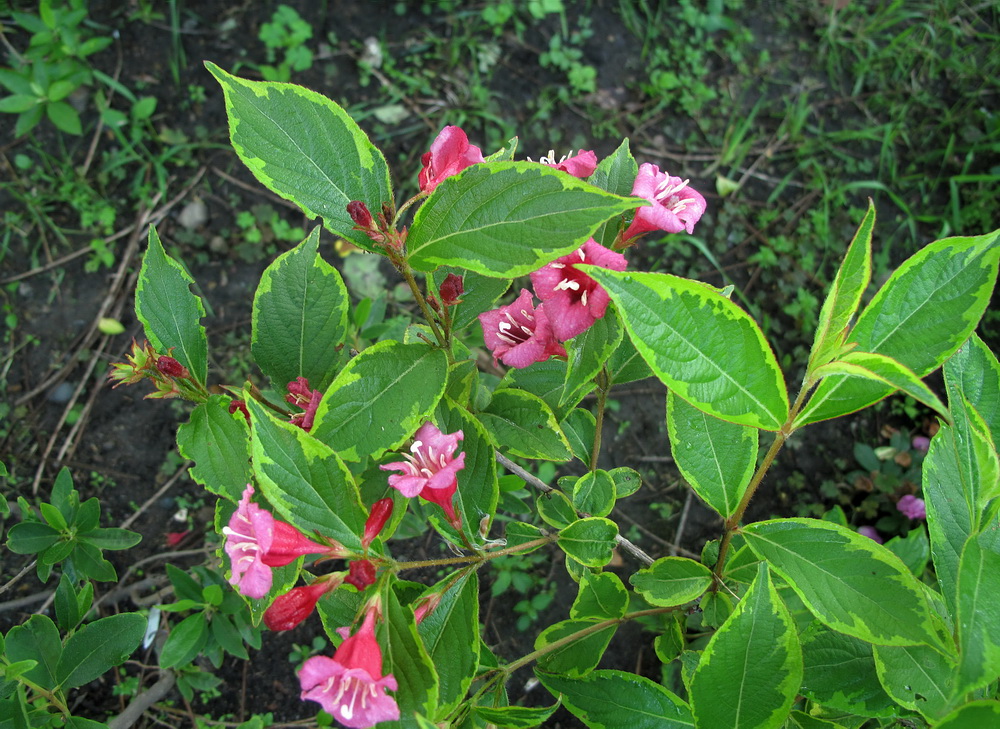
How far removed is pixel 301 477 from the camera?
1087mm

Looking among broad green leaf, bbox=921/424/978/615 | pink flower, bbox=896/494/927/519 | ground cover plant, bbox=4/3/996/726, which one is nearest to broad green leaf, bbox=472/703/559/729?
ground cover plant, bbox=4/3/996/726

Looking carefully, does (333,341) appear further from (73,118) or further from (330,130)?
(73,118)

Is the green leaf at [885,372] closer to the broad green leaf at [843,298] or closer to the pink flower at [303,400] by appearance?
the broad green leaf at [843,298]

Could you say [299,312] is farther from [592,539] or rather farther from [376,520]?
[592,539]

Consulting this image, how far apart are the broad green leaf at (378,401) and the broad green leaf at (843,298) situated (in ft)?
2.08

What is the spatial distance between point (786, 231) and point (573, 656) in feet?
7.95

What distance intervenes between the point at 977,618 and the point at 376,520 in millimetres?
897

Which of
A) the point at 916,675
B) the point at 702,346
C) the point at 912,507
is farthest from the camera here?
the point at 912,507

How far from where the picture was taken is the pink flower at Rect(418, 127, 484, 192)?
1.23m

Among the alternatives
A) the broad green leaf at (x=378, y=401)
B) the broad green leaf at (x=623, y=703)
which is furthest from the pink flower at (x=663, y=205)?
the broad green leaf at (x=623, y=703)

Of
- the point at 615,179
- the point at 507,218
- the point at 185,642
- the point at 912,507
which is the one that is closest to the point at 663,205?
the point at 615,179

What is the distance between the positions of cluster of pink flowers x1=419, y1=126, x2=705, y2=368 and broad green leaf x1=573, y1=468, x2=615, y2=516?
363 mm

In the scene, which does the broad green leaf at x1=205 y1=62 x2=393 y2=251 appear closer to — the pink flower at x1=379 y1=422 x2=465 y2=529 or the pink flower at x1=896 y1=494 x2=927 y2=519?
the pink flower at x1=379 y1=422 x2=465 y2=529

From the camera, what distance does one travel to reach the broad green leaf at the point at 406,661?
3.51 feet
